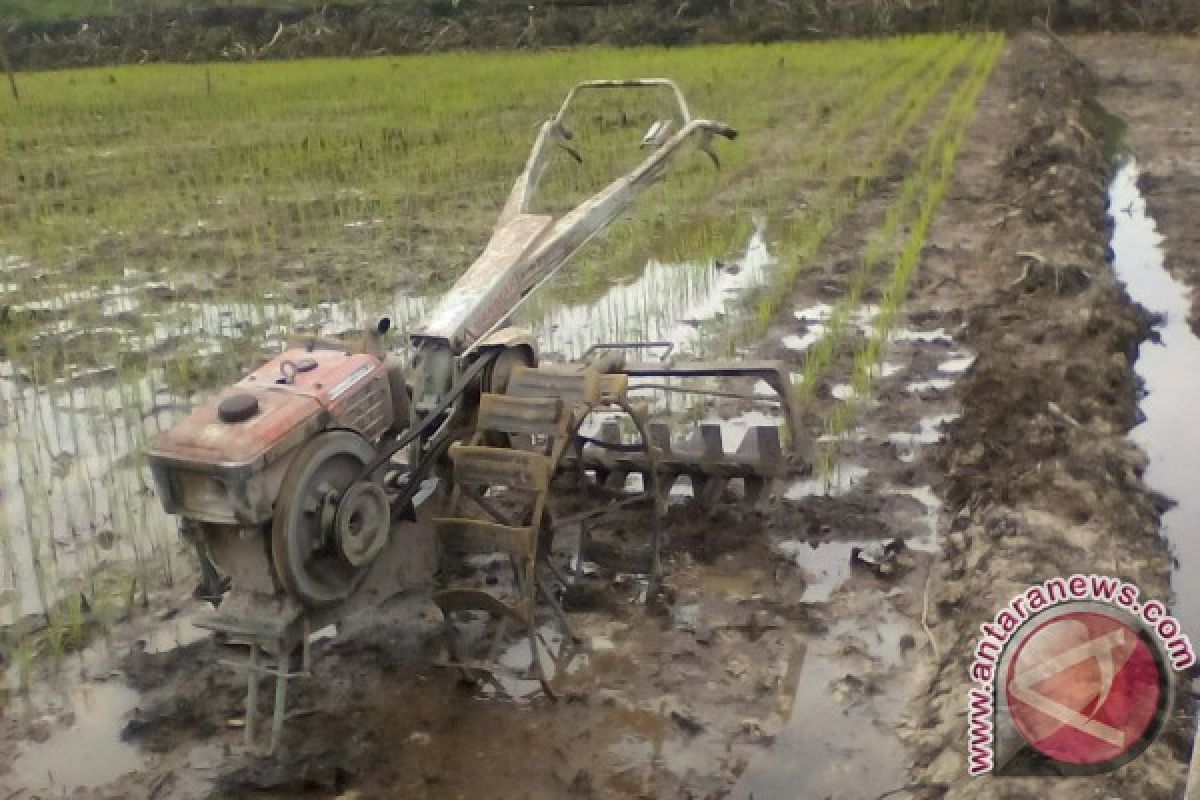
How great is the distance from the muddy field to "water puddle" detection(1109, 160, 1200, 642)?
0.25 feet

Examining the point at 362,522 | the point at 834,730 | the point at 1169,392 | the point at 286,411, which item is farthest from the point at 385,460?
the point at 1169,392

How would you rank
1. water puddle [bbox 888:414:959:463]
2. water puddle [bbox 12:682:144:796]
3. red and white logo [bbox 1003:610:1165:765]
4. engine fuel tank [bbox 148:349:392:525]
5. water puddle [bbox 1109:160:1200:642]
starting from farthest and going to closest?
water puddle [bbox 888:414:959:463], water puddle [bbox 1109:160:1200:642], water puddle [bbox 12:682:144:796], engine fuel tank [bbox 148:349:392:525], red and white logo [bbox 1003:610:1165:765]

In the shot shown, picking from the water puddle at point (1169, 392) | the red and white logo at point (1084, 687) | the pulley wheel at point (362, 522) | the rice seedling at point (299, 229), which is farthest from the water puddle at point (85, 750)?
the water puddle at point (1169, 392)

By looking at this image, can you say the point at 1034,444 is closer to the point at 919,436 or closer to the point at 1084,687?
the point at 919,436

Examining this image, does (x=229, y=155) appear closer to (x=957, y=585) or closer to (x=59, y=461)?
(x=59, y=461)

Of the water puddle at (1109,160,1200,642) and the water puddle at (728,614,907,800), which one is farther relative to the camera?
the water puddle at (1109,160,1200,642)

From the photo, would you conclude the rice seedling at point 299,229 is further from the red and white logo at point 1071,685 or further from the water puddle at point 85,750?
the red and white logo at point 1071,685

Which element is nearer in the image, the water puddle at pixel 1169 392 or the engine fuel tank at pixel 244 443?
the engine fuel tank at pixel 244 443

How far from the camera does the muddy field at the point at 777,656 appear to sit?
3.57m

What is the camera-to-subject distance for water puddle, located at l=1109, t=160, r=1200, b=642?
4.71 meters

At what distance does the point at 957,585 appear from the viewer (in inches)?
171

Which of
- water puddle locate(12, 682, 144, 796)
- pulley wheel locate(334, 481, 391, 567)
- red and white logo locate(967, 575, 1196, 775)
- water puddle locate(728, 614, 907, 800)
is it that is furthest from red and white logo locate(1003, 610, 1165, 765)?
water puddle locate(12, 682, 144, 796)

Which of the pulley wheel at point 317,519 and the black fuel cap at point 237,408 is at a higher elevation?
the black fuel cap at point 237,408

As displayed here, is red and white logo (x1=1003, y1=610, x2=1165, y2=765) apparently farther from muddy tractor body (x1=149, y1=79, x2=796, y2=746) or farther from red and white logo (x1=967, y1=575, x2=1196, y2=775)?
muddy tractor body (x1=149, y1=79, x2=796, y2=746)
